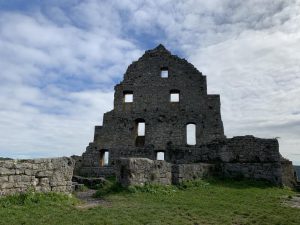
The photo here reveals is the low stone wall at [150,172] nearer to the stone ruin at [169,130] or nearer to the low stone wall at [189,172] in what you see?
the low stone wall at [189,172]

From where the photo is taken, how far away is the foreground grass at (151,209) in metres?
7.61

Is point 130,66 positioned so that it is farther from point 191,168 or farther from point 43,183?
point 43,183

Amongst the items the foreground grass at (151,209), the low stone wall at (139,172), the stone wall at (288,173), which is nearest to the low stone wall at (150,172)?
the low stone wall at (139,172)

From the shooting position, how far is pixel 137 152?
2536 cm

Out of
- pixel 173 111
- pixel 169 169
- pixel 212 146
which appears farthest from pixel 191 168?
pixel 173 111

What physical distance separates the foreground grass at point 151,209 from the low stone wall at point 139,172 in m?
0.41

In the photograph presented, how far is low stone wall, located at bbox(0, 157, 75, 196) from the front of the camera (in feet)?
28.8

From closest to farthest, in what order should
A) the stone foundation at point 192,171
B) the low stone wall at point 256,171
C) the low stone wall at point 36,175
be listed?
the low stone wall at point 36,175, the stone foundation at point 192,171, the low stone wall at point 256,171

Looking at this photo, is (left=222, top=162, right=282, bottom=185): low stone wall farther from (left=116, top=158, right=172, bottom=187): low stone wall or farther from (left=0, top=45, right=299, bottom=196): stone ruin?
(left=116, top=158, right=172, bottom=187): low stone wall

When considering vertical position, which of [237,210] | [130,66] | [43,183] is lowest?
[237,210]

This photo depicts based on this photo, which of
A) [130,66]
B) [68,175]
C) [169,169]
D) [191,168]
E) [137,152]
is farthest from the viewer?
[130,66]

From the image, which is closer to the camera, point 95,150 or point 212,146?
point 212,146

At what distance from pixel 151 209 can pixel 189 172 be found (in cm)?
649

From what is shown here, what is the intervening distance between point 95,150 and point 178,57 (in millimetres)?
10708
